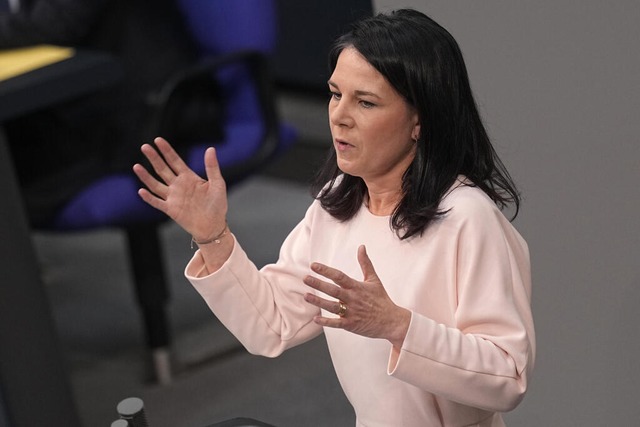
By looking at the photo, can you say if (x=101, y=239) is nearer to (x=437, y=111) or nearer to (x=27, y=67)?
(x=27, y=67)

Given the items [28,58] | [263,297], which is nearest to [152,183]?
[263,297]

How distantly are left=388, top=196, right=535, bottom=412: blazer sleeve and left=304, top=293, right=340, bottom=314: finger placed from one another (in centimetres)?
9

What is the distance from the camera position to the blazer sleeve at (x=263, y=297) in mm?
1488

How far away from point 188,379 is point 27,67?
91 centimetres

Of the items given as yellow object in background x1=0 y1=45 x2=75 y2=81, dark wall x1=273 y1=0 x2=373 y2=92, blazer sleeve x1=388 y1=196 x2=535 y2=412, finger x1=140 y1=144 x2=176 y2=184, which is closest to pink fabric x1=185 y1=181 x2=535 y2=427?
blazer sleeve x1=388 y1=196 x2=535 y2=412

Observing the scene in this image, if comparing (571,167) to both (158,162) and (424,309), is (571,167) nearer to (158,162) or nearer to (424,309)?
(424,309)

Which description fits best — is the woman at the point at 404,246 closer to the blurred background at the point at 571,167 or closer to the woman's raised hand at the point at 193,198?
the woman's raised hand at the point at 193,198

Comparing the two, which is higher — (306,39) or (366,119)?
(366,119)

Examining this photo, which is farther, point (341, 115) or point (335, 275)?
point (341, 115)

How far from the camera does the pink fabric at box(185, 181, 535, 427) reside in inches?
52.2

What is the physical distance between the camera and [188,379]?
10.3 ft

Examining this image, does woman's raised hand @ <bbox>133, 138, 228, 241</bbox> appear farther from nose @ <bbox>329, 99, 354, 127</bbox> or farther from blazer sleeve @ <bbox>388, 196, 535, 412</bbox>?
blazer sleeve @ <bbox>388, 196, 535, 412</bbox>

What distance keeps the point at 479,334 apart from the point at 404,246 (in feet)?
0.44

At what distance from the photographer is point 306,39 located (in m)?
4.74
